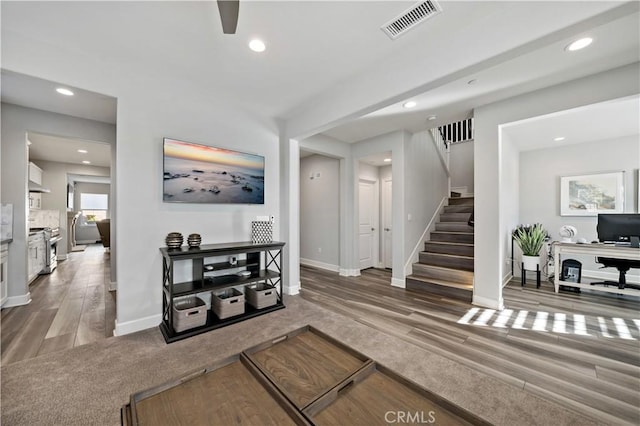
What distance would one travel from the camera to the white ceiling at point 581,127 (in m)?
3.29

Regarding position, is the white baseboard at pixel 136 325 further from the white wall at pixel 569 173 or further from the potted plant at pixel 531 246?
the white wall at pixel 569 173

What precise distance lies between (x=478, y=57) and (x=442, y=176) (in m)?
4.36

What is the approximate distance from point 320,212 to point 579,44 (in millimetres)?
4470

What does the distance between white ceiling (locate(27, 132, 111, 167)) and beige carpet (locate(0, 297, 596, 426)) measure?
3.69 meters

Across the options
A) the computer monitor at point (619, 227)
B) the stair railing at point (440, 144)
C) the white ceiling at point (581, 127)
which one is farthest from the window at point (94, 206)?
the computer monitor at point (619, 227)

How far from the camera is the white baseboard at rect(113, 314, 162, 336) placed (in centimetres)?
246

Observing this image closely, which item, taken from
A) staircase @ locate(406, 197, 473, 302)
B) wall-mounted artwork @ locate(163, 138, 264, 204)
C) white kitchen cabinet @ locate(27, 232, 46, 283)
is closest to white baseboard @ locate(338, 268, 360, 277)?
staircase @ locate(406, 197, 473, 302)

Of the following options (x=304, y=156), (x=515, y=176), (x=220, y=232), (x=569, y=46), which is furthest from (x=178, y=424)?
(x=515, y=176)

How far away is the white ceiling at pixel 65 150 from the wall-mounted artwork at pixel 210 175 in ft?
8.56

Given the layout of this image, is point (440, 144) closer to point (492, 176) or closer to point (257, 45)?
point (492, 176)

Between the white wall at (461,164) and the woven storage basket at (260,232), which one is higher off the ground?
the white wall at (461,164)

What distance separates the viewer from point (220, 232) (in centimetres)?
321

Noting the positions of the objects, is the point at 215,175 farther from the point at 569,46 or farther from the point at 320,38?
the point at 569,46
